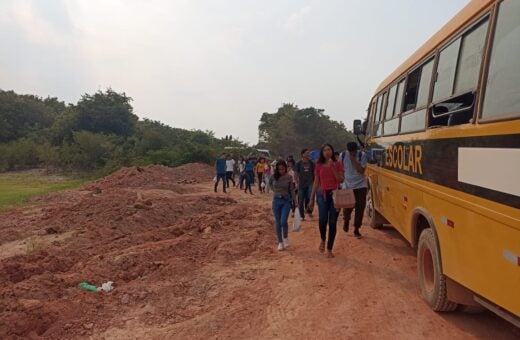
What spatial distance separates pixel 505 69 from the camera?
321 cm

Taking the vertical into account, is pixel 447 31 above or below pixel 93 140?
above

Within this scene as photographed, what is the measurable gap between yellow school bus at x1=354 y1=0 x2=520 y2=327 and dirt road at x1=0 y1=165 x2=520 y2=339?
0.61 m

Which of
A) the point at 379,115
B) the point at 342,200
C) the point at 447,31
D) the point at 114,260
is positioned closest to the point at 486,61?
the point at 447,31

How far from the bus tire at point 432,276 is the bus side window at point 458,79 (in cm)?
124

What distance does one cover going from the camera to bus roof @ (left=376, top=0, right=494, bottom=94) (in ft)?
12.5

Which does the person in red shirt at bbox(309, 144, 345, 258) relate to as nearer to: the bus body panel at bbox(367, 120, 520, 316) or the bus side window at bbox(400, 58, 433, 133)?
the bus side window at bbox(400, 58, 433, 133)

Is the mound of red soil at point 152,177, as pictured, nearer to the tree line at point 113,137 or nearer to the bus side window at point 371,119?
the tree line at point 113,137

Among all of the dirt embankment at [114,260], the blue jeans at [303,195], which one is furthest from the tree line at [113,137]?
the blue jeans at [303,195]

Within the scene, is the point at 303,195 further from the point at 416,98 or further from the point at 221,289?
the point at 416,98

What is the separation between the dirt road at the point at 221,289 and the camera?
460 centimetres

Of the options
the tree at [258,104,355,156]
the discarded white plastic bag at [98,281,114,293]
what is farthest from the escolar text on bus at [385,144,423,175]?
the tree at [258,104,355,156]

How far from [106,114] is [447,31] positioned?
42943mm

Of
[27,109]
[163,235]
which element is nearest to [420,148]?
[163,235]

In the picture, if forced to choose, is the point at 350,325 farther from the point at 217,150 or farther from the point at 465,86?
the point at 217,150
